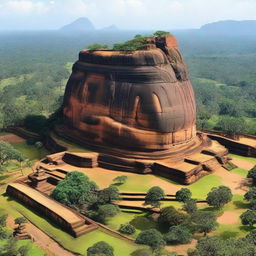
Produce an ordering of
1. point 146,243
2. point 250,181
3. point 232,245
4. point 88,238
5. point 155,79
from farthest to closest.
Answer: point 155,79 < point 250,181 < point 88,238 < point 146,243 < point 232,245

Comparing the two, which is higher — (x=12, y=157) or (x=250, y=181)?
(x=12, y=157)

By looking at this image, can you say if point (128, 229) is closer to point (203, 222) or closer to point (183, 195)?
point (203, 222)

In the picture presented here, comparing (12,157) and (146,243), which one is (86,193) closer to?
(146,243)

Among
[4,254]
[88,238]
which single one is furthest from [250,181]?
[4,254]

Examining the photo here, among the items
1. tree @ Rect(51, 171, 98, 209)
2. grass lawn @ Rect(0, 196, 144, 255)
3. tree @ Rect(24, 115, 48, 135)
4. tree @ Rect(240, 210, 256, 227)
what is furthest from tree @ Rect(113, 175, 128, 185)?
tree @ Rect(24, 115, 48, 135)

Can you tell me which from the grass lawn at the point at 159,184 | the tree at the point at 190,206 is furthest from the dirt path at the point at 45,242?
the tree at the point at 190,206

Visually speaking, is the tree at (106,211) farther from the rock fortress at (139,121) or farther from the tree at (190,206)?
the rock fortress at (139,121)

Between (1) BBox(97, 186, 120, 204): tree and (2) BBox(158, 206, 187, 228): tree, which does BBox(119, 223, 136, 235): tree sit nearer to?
(2) BBox(158, 206, 187, 228): tree
